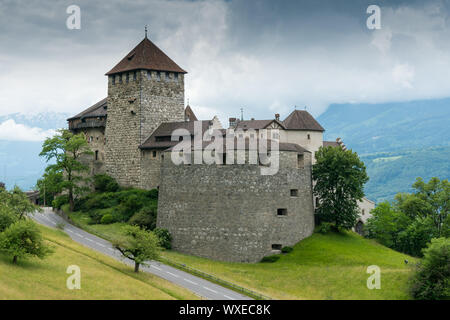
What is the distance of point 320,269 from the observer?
210ft

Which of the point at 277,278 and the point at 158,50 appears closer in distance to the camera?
the point at 277,278

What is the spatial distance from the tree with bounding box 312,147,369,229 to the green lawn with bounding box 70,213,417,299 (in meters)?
2.54

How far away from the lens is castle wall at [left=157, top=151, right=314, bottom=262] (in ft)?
227

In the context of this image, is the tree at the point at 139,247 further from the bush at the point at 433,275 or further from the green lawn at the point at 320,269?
the bush at the point at 433,275

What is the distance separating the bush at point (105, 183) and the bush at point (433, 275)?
46.4m

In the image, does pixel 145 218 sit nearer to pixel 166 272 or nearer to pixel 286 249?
pixel 166 272

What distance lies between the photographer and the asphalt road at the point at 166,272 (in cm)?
5438

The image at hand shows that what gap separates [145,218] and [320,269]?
2359 cm

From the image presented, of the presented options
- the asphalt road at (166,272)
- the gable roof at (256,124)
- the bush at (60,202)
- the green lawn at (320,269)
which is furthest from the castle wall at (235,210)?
the bush at (60,202)

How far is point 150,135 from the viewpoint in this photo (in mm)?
86688

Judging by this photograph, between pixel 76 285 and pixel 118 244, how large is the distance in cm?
1087

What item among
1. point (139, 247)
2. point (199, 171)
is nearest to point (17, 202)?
point (139, 247)
